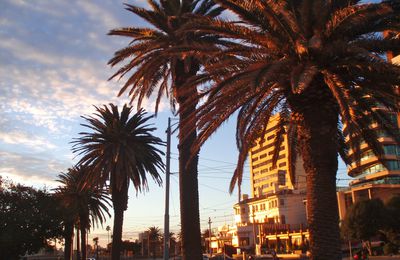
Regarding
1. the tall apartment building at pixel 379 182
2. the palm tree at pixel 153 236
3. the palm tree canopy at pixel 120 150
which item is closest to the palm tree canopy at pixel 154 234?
the palm tree at pixel 153 236

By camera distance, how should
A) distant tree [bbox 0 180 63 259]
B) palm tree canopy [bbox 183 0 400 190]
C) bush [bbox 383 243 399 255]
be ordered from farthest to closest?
bush [bbox 383 243 399 255] → distant tree [bbox 0 180 63 259] → palm tree canopy [bbox 183 0 400 190]

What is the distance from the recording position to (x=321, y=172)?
43.5 ft

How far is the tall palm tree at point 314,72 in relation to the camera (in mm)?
12766

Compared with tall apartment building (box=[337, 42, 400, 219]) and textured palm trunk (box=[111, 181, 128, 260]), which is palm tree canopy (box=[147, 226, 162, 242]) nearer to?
tall apartment building (box=[337, 42, 400, 219])

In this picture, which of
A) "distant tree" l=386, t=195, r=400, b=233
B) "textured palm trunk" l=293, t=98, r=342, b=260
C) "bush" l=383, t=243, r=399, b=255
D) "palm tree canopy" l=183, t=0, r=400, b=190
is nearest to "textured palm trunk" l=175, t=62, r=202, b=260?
"palm tree canopy" l=183, t=0, r=400, b=190

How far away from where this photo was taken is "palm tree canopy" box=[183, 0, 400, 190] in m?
12.8

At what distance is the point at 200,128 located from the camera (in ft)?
50.2

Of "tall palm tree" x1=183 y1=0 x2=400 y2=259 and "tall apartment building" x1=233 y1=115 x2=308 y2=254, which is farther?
"tall apartment building" x1=233 y1=115 x2=308 y2=254

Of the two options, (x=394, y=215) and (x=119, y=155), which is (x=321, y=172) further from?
(x=394, y=215)

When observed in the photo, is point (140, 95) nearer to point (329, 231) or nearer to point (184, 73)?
point (184, 73)

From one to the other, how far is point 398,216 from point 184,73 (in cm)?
4384

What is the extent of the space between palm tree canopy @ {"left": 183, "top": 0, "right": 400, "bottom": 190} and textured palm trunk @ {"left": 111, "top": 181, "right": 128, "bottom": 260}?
2074 centimetres

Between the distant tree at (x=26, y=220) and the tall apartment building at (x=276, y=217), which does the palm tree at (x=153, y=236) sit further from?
the distant tree at (x=26, y=220)

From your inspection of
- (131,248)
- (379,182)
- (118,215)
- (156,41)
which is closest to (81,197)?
(118,215)
